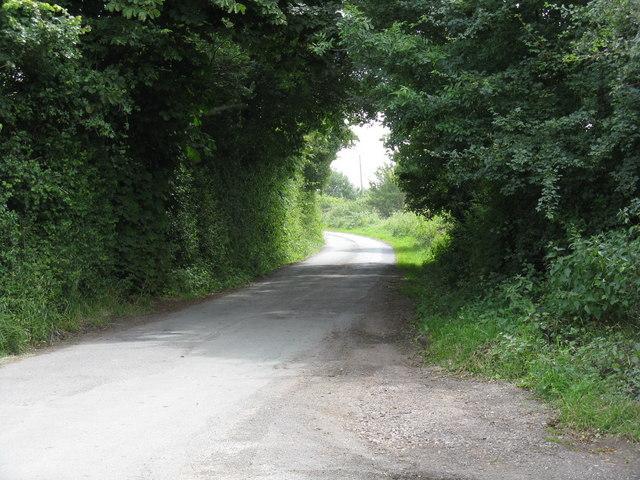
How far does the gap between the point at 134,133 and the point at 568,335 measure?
9372mm

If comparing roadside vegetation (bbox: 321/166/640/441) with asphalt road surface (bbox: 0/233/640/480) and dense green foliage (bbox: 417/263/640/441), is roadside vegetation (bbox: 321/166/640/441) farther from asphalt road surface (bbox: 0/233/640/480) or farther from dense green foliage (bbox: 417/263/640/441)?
asphalt road surface (bbox: 0/233/640/480)

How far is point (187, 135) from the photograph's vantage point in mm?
13023

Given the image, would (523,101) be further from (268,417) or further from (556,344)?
(268,417)

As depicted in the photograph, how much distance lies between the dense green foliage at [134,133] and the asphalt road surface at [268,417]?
1.64 metres

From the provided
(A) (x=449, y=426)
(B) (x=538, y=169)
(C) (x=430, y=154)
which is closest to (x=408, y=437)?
(A) (x=449, y=426)

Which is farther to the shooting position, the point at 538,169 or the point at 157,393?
the point at 538,169

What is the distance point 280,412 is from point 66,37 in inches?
249

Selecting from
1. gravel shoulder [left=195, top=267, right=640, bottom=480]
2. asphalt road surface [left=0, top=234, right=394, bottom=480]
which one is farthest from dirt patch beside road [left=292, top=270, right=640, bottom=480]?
asphalt road surface [left=0, top=234, right=394, bottom=480]

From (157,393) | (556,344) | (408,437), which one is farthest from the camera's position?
(556,344)

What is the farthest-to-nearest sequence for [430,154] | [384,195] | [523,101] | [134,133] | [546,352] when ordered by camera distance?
[384,195] → [134,133] → [430,154] → [523,101] → [546,352]

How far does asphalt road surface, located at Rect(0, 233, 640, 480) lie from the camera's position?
4.25m

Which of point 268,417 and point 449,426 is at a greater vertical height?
point 268,417

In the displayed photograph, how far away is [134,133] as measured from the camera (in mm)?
12391

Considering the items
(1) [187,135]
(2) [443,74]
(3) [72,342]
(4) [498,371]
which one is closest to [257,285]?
(1) [187,135]
